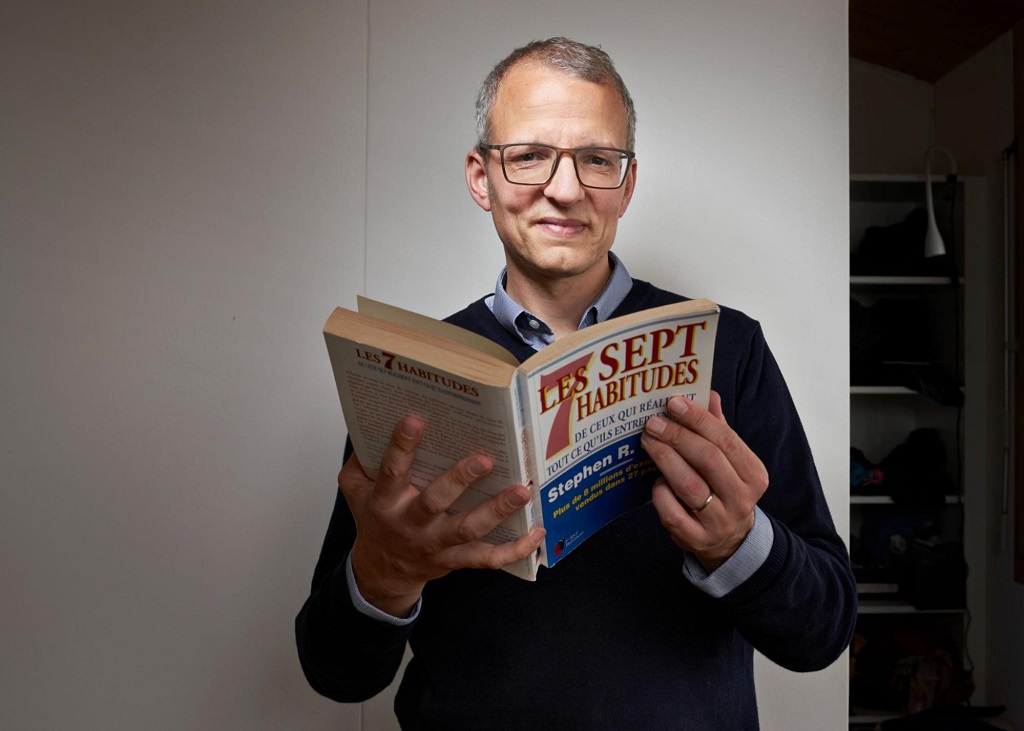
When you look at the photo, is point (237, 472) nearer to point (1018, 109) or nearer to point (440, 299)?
point (440, 299)

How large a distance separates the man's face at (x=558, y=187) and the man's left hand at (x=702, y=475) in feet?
1.00

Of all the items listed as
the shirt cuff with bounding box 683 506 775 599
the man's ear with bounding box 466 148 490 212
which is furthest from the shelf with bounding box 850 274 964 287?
the shirt cuff with bounding box 683 506 775 599

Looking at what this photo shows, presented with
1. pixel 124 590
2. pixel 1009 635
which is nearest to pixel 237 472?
pixel 124 590

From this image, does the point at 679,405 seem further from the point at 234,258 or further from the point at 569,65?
the point at 234,258

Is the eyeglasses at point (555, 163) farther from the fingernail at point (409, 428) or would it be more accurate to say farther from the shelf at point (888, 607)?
the shelf at point (888, 607)

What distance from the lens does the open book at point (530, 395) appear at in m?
0.72

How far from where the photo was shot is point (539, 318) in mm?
1140

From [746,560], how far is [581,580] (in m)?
0.24

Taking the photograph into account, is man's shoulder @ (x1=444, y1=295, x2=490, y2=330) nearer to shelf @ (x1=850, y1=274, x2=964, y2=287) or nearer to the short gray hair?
the short gray hair

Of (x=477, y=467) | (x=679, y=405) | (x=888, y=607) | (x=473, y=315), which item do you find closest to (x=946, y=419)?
(x=888, y=607)

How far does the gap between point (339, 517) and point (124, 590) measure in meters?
0.69

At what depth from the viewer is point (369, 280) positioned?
1564 millimetres

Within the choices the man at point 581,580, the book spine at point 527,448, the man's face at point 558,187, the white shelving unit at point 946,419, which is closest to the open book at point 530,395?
the book spine at point 527,448

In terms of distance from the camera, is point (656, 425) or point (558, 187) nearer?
point (656, 425)
